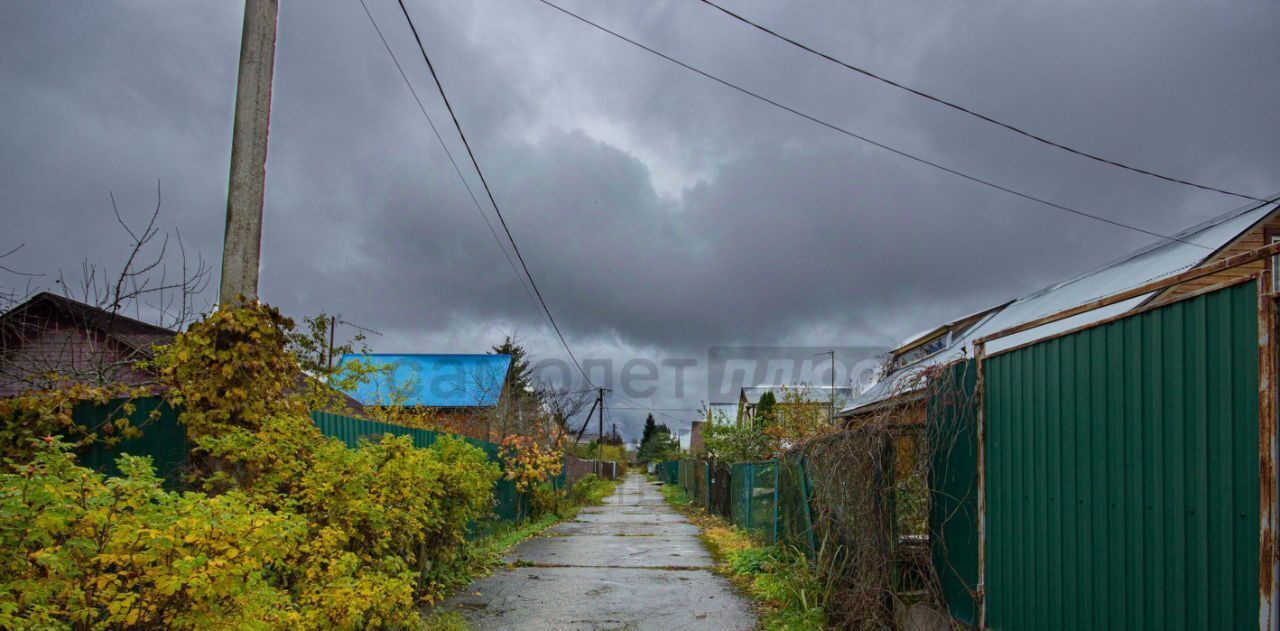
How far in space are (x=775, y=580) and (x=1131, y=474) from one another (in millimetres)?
5555

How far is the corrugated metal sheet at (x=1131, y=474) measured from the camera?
3414 millimetres

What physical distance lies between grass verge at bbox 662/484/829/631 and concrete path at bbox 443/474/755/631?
0.73 feet

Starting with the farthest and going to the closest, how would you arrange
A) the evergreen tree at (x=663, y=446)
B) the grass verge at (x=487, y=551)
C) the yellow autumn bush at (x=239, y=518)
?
the evergreen tree at (x=663, y=446), the grass verge at (x=487, y=551), the yellow autumn bush at (x=239, y=518)

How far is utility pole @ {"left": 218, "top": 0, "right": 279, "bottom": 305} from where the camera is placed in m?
6.18

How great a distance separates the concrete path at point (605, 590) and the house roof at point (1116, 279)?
278 centimetres

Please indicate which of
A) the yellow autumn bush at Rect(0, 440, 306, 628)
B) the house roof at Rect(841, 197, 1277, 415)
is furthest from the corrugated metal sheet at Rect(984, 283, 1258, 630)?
the yellow autumn bush at Rect(0, 440, 306, 628)

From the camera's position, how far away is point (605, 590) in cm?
946

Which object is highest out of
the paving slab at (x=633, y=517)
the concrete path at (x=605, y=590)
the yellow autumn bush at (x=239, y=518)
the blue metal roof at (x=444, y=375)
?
the blue metal roof at (x=444, y=375)

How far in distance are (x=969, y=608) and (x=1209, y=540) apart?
2659 millimetres

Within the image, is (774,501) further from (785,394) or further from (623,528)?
(785,394)

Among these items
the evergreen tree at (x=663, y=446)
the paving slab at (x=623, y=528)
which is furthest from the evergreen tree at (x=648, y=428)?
the paving slab at (x=623, y=528)

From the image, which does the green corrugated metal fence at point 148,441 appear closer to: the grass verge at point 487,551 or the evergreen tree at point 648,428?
the grass verge at point 487,551

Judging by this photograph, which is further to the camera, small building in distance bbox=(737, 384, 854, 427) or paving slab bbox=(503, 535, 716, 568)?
small building in distance bbox=(737, 384, 854, 427)

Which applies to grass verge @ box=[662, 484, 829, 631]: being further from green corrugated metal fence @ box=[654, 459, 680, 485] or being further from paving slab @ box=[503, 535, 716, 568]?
green corrugated metal fence @ box=[654, 459, 680, 485]
